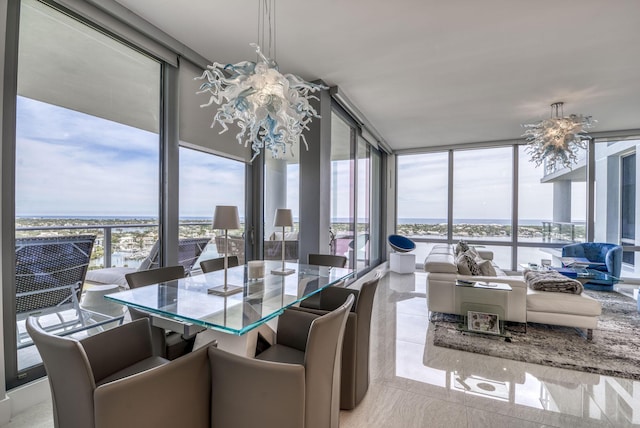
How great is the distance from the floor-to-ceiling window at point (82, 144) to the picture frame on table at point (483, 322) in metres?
3.41

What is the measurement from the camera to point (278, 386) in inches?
A: 44.9

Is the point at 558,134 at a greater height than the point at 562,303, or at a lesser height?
greater

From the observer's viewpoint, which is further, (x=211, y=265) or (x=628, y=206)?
(x=628, y=206)

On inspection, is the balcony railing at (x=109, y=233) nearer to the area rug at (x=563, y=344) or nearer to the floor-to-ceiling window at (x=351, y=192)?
the floor-to-ceiling window at (x=351, y=192)

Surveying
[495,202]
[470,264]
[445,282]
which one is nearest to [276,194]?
[445,282]

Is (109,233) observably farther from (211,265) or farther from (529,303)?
(529,303)

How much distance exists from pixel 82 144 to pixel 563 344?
4673 millimetres

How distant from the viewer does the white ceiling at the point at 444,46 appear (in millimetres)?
2273

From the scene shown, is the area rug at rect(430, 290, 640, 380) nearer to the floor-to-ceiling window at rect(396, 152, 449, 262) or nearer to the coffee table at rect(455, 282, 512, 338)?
the coffee table at rect(455, 282, 512, 338)

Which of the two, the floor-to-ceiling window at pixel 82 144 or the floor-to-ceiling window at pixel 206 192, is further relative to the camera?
the floor-to-ceiling window at pixel 206 192

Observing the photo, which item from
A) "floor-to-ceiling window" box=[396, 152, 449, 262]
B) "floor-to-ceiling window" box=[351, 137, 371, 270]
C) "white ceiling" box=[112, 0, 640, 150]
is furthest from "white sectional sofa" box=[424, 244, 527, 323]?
"floor-to-ceiling window" box=[396, 152, 449, 262]

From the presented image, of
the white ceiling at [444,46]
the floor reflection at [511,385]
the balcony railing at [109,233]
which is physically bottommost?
the floor reflection at [511,385]

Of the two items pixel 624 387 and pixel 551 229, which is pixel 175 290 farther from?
pixel 551 229

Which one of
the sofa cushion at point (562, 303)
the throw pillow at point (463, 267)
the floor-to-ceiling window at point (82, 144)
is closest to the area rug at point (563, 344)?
the sofa cushion at point (562, 303)
